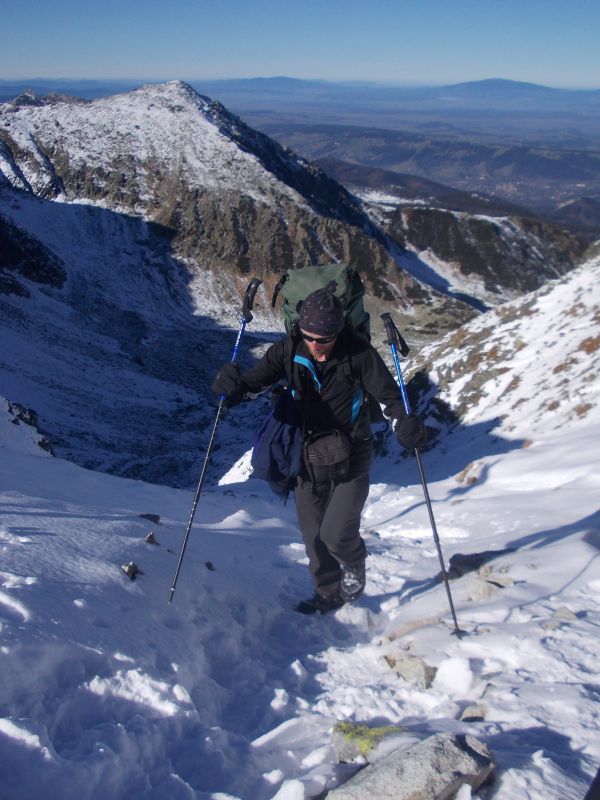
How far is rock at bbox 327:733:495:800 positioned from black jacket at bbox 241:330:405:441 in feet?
8.81

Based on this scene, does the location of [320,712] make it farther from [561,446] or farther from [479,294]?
[479,294]

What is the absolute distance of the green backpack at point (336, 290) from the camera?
17.1 feet

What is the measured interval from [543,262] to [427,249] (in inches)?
599

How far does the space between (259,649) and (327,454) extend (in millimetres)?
1678

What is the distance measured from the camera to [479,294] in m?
68.6

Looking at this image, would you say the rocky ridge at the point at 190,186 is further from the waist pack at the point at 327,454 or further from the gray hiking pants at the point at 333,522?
the waist pack at the point at 327,454

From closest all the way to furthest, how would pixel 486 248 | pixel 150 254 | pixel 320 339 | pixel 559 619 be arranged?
pixel 559 619 → pixel 320 339 → pixel 150 254 → pixel 486 248

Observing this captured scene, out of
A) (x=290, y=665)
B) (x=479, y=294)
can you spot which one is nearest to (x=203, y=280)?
(x=479, y=294)

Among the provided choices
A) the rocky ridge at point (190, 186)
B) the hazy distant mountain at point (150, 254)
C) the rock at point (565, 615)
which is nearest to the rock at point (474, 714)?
the rock at point (565, 615)

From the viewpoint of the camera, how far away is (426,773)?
2771 millimetres

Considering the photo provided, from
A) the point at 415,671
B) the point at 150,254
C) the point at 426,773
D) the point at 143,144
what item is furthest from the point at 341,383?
the point at 143,144

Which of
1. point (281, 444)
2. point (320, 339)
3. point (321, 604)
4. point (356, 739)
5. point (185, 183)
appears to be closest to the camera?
point (356, 739)

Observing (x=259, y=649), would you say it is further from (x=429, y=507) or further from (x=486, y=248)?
(x=486, y=248)

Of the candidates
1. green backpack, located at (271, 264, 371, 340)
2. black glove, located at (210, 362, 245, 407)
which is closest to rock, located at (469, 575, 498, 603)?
green backpack, located at (271, 264, 371, 340)
